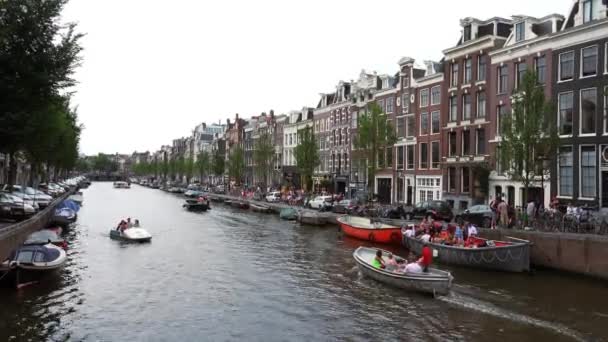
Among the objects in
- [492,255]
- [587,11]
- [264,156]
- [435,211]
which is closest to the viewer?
[492,255]

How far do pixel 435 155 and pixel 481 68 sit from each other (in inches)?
433

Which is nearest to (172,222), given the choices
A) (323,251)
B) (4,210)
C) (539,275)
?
(4,210)

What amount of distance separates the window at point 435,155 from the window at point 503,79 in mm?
11376

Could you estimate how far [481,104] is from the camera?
53.3 m

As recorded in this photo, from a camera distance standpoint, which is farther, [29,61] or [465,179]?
[465,179]

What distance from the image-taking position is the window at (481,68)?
5284 centimetres

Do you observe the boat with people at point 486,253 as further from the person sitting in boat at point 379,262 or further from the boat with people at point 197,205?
the boat with people at point 197,205

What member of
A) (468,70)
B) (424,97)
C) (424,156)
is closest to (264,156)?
(424,156)

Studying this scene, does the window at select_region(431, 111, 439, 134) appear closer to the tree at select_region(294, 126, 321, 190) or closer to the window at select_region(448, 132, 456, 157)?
the window at select_region(448, 132, 456, 157)

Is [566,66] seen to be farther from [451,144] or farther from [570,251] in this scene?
[570,251]

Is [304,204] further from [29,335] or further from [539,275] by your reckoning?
[29,335]

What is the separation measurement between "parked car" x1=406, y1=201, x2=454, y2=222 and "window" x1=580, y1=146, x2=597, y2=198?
9.67 metres

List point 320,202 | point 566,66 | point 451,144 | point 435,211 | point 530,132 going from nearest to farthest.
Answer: point 530,132 → point 566,66 → point 435,211 → point 451,144 → point 320,202

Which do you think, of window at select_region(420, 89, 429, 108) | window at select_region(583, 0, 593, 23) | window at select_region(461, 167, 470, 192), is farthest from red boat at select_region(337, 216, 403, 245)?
window at select_region(583, 0, 593, 23)
